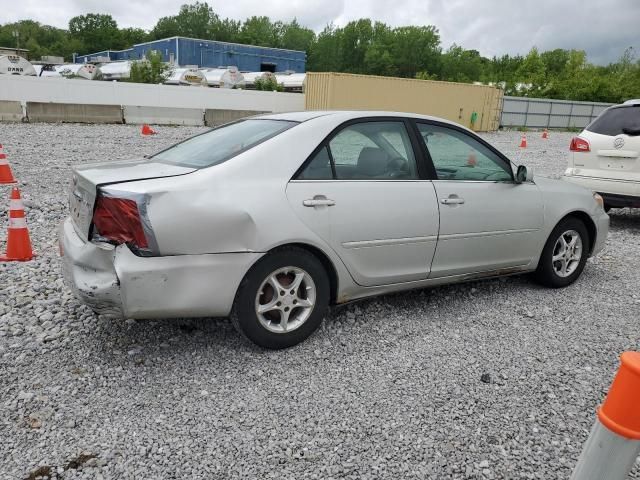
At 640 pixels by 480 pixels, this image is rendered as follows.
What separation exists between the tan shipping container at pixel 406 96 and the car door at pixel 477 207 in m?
17.2

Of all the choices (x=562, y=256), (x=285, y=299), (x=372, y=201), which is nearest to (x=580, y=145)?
→ (x=562, y=256)

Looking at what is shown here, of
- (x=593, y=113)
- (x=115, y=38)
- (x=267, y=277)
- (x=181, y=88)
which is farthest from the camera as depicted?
(x=115, y=38)

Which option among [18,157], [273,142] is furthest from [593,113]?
[273,142]

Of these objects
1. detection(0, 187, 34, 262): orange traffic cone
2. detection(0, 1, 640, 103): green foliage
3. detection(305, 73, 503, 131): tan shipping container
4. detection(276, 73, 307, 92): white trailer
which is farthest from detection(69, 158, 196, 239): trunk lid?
detection(0, 1, 640, 103): green foliage

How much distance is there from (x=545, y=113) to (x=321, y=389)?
3464 cm

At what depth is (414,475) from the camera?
2375 millimetres

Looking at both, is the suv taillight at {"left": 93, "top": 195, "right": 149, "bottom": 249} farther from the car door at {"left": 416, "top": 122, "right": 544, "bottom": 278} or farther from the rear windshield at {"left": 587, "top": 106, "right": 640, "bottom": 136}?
the rear windshield at {"left": 587, "top": 106, "right": 640, "bottom": 136}

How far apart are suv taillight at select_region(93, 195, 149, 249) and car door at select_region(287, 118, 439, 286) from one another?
929 mm

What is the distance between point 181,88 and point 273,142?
19507 mm

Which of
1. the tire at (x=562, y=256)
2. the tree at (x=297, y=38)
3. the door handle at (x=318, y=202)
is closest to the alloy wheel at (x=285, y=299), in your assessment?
the door handle at (x=318, y=202)

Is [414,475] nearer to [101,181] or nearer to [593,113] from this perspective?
[101,181]

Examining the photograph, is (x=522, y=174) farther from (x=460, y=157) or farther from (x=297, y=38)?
(x=297, y=38)

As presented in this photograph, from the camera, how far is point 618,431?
1354 mm

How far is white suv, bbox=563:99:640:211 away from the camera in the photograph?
22.8ft
